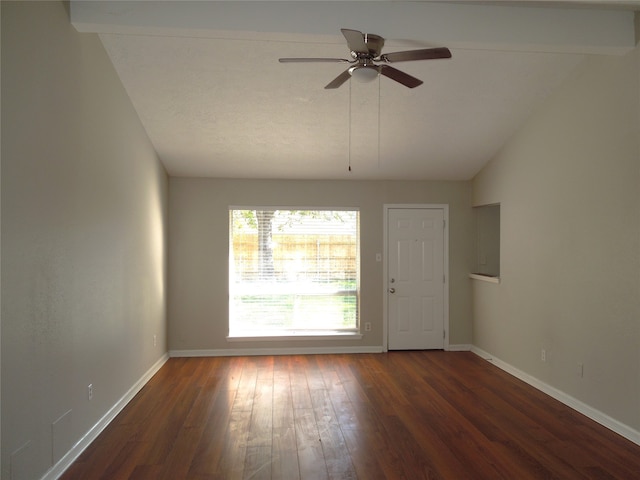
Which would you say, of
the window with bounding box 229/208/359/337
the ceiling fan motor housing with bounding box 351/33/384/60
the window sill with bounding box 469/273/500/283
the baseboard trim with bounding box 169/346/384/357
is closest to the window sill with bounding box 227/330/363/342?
the window with bounding box 229/208/359/337

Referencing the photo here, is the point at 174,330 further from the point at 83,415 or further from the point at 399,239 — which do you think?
the point at 399,239

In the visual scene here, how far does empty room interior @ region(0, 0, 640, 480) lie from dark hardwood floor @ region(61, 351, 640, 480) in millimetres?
63

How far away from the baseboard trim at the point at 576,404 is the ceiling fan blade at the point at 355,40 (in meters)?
3.36

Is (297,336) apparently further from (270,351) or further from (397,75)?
(397,75)

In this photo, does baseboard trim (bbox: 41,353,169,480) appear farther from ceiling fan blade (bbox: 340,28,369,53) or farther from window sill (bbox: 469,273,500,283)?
window sill (bbox: 469,273,500,283)

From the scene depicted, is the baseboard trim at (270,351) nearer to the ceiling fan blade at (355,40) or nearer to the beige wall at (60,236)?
the beige wall at (60,236)

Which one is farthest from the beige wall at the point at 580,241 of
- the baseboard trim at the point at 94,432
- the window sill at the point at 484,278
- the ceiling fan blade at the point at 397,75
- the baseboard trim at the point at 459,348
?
the baseboard trim at the point at 94,432

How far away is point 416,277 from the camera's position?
6281mm

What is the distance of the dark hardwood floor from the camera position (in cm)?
293

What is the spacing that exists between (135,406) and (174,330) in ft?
6.13

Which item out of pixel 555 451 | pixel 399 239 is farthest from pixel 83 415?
pixel 399 239

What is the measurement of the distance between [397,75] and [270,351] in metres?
4.24

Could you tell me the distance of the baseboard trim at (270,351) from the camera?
5.95 meters

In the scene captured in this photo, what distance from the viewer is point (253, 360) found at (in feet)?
19.0
